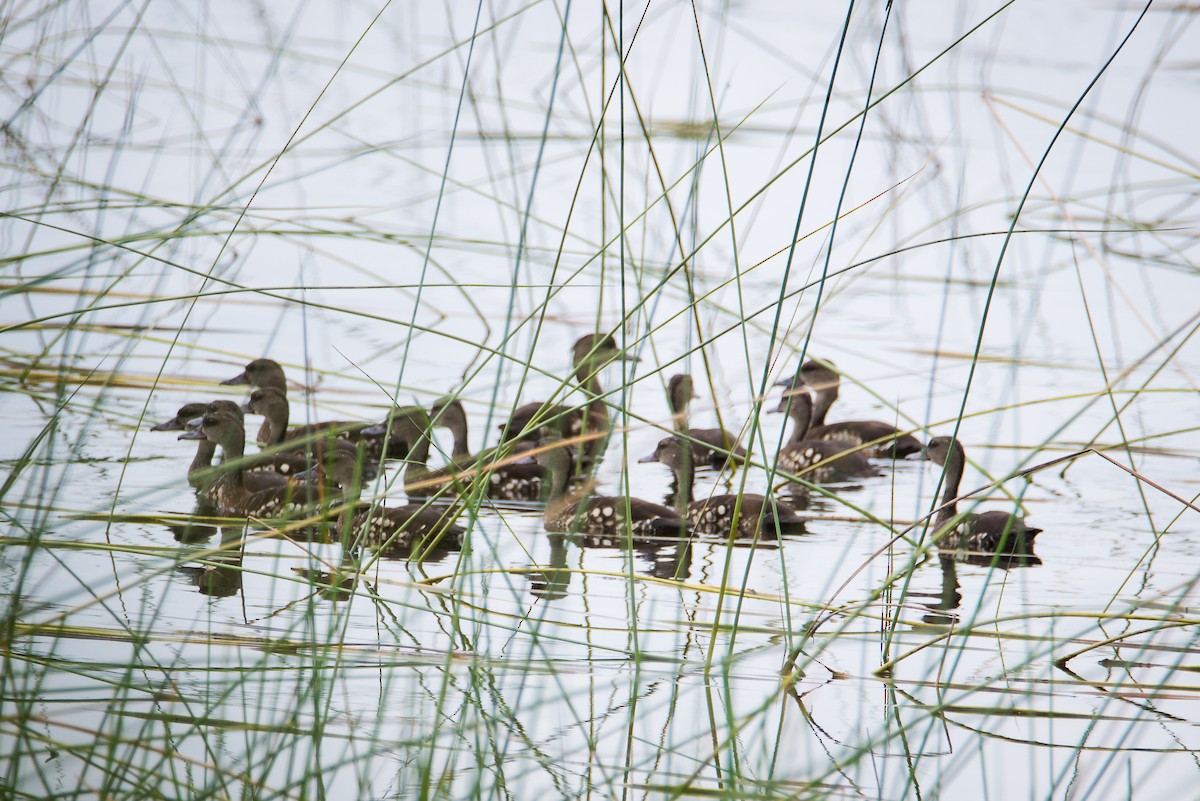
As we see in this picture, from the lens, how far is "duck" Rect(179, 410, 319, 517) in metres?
4.43

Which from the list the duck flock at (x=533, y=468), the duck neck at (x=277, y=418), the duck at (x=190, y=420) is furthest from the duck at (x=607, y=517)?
the duck at (x=190, y=420)

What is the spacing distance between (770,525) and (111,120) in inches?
208

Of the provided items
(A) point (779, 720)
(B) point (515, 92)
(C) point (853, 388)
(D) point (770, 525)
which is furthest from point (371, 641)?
(B) point (515, 92)

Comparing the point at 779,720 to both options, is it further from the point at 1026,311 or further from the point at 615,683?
the point at 1026,311

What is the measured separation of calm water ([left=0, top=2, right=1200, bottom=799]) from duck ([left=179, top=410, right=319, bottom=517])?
0.13m

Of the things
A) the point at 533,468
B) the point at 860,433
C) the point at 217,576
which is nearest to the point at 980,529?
the point at 860,433

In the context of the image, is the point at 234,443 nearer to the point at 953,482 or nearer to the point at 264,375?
the point at 264,375

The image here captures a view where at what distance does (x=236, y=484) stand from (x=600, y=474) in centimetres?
118

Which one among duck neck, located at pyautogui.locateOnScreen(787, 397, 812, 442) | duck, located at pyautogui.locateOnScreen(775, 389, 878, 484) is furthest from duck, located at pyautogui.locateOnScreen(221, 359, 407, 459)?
duck neck, located at pyautogui.locateOnScreen(787, 397, 812, 442)

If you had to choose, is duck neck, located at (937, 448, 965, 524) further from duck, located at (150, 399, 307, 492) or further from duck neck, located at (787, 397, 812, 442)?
duck, located at (150, 399, 307, 492)

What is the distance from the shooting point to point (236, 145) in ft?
26.3

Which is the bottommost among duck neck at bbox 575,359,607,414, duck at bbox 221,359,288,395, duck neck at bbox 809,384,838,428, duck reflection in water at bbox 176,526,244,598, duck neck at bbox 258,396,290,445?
duck reflection in water at bbox 176,526,244,598

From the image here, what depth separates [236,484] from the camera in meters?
4.58

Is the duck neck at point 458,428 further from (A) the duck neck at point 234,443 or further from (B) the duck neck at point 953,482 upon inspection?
(B) the duck neck at point 953,482
